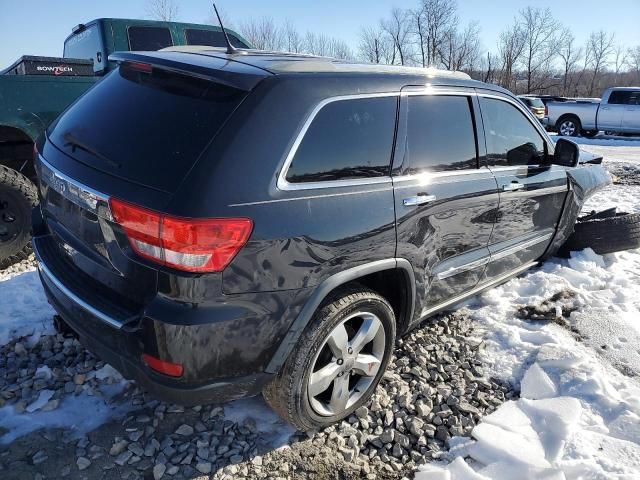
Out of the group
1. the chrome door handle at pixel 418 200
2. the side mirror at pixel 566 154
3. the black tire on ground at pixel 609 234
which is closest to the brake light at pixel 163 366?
the chrome door handle at pixel 418 200

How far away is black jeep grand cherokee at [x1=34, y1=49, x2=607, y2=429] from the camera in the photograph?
1.85 metres

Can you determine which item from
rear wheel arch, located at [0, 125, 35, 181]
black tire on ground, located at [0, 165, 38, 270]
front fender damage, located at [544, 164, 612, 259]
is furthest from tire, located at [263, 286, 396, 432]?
rear wheel arch, located at [0, 125, 35, 181]

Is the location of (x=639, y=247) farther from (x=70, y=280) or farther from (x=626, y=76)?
(x=626, y=76)

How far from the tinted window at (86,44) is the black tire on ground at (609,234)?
5.79 m

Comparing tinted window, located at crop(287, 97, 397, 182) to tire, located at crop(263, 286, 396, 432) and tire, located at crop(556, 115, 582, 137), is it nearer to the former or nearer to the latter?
tire, located at crop(263, 286, 396, 432)

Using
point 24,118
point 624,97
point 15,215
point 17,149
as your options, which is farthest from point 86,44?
point 624,97

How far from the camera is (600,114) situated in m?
16.9

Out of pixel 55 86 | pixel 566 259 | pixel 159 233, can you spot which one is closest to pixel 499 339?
pixel 566 259

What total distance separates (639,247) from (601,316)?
1.75m

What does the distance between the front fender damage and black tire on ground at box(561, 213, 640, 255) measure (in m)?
0.16

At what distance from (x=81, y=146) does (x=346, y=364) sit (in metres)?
1.68

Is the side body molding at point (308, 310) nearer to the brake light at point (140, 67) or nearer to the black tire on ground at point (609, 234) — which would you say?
the brake light at point (140, 67)

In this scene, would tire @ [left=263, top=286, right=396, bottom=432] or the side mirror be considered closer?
tire @ [left=263, top=286, right=396, bottom=432]

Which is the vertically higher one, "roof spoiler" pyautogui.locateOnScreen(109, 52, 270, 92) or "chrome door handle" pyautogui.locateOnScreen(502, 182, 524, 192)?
"roof spoiler" pyautogui.locateOnScreen(109, 52, 270, 92)
